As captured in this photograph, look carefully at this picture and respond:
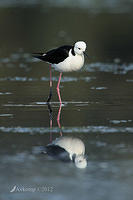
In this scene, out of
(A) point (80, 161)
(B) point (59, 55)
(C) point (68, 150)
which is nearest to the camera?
(A) point (80, 161)

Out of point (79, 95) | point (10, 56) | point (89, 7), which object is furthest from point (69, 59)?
point (89, 7)

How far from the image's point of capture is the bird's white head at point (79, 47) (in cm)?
965

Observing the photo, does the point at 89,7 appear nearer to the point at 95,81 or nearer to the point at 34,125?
the point at 95,81

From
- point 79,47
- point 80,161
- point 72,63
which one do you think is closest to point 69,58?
point 72,63

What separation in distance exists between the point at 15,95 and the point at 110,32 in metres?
9.02

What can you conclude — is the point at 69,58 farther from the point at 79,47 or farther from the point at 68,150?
the point at 68,150

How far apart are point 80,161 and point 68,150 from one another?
46cm

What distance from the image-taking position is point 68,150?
6.82 meters

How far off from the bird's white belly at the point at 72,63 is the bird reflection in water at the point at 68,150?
2.67 metres

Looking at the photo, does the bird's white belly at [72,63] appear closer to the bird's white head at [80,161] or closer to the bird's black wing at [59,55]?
the bird's black wing at [59,55]

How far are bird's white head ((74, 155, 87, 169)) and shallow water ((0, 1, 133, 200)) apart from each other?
7 centimetres

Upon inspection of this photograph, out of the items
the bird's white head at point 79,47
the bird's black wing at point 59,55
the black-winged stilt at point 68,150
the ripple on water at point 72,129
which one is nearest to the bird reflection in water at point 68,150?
the black-winged stilt at point 68,150

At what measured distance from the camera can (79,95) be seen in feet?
33.8

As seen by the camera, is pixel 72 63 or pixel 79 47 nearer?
pixel 79 47
